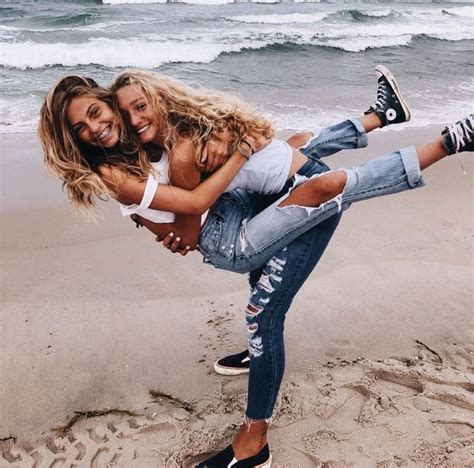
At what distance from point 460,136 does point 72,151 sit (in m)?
1.50

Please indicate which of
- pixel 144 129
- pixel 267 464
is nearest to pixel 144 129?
pixel 144 129

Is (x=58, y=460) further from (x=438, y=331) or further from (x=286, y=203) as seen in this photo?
(x=438, y=331)

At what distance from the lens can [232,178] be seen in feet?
7.04

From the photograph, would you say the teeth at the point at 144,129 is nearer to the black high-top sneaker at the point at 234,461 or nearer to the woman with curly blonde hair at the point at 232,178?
the woman with curly blonde hair at the point at 232,178

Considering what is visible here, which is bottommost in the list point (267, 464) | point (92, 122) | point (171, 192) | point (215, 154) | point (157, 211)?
point (267, 464)

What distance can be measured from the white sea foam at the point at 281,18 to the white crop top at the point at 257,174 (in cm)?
2022

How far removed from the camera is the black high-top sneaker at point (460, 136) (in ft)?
6.47

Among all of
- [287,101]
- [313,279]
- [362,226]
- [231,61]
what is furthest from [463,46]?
[313,279]

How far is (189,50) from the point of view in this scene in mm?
13688

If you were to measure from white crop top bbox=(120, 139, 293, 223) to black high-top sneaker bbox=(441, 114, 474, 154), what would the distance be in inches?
24.8

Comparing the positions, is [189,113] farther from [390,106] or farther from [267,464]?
[267,464]

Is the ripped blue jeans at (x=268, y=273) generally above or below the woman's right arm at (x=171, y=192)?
below

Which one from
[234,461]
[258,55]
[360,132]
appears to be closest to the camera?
[234,461]

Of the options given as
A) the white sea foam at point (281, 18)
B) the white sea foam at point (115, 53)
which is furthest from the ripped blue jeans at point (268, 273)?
the white sea foam at point (281, 18)
